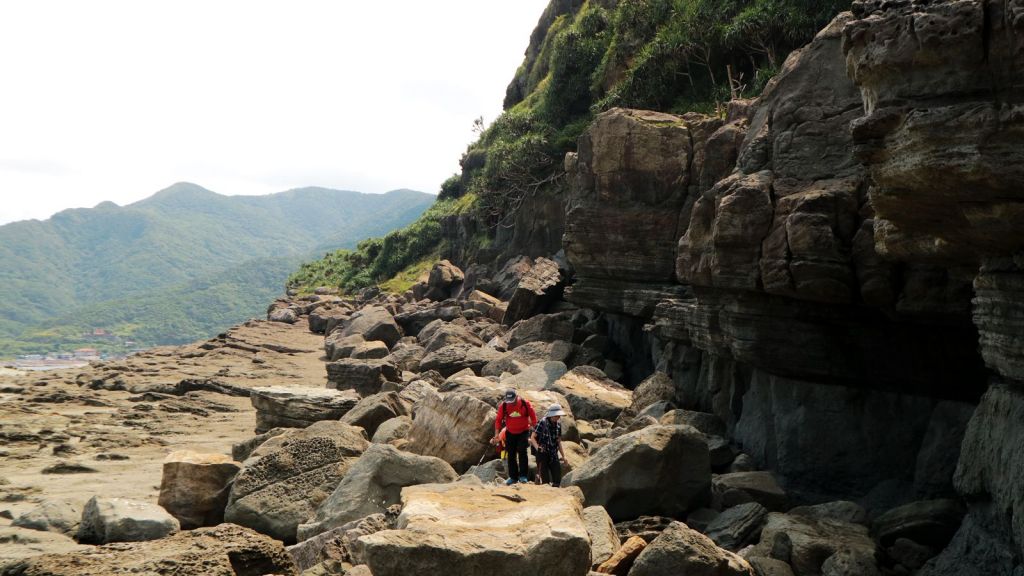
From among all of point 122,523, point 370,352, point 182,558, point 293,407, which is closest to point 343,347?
point 370,352

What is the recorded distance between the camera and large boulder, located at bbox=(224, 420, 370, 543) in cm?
1305

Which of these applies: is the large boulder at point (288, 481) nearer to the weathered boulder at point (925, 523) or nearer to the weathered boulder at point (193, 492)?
the weathered boulder at point (193, 492)

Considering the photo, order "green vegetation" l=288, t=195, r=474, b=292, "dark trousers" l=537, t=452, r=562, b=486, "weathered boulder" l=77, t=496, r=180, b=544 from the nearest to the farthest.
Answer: "weathered boulder" l=77, t=496, r=180, b=544, "dark trousers" l=537, t=452, r=562, b=486, "green vegetation" l=288, t=195, r=474, b=292

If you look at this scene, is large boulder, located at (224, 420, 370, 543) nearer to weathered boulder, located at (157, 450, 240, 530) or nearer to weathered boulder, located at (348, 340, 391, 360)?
weathered boulder, located at (157, 450, 240, 530)

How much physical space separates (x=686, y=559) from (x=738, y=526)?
277cm

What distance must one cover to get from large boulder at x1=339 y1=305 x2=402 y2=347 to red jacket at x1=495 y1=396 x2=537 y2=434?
24614 mm

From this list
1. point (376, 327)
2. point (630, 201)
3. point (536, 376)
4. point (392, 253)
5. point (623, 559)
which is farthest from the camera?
point (392, 253)

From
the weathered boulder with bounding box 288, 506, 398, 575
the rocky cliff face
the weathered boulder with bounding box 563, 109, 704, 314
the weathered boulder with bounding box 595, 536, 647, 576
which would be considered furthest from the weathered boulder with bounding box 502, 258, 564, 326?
the weathered boulder with bounding box 595, 536, 647, 576

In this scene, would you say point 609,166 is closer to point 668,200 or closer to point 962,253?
point 668,200

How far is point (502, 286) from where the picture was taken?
42750mm

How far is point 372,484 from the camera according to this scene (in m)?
12.3

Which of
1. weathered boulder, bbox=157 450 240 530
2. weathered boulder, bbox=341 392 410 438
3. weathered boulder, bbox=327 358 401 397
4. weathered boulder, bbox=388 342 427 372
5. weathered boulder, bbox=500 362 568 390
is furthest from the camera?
weathered boulder, bbox=388 342 427 372

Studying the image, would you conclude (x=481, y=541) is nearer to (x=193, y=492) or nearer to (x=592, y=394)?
(x=193, y=492)

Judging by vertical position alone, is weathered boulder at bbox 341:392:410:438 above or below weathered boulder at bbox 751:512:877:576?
above
